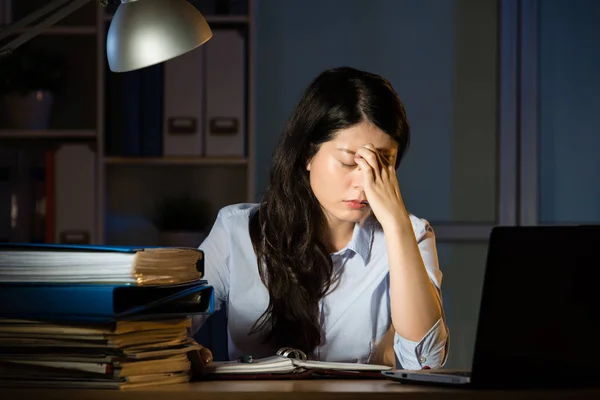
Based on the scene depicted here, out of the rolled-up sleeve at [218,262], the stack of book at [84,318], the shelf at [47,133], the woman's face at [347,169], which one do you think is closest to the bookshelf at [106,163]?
the shelf at [47,133]

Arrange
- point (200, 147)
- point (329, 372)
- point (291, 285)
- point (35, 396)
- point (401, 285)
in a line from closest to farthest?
1. point (35, 396)
2. point (329, 372)
3. point (401, 285)
4. point (291, 285)
5. point (200, 147)

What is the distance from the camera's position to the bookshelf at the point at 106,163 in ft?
9.40

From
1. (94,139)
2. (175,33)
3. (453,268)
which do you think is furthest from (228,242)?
(453,268)

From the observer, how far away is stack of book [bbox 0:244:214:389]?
95 centimetres

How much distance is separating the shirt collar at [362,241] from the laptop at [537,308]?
0.78m

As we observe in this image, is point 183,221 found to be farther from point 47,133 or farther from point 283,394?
point 283,394

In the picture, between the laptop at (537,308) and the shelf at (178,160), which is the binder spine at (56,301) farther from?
the shelf at (178,160)

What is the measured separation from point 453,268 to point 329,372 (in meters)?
2.12

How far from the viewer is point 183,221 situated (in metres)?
2.96

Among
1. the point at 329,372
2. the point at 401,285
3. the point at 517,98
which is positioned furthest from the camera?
the point at 517,98

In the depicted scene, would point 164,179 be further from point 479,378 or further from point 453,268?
point 479,378

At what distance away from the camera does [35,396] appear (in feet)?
3.03

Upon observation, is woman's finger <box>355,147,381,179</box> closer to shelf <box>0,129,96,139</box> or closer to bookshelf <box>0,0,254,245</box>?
bookshelf <box>0,0,254,245</box>

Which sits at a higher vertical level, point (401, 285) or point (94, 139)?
point (94, 139)
